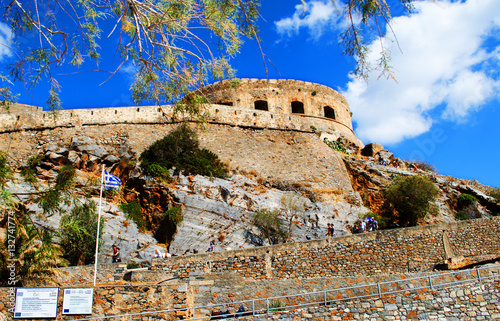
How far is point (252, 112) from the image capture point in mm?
24266

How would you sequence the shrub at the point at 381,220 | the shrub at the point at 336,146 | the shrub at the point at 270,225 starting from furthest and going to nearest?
the shrub at the point at 336,146, the shrub at the point at 381,220, the shrub at the point at 270,225

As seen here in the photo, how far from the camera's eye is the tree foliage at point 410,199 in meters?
19.1

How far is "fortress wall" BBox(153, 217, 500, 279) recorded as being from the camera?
12141 millimetres

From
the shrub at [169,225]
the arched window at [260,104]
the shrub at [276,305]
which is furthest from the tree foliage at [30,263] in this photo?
the arched window at [260,104]

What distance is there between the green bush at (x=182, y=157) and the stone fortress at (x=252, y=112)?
148 centimetres

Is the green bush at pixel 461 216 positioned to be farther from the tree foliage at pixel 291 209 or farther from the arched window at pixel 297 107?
the arched window at pixel 297 107

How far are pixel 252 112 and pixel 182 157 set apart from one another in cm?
640

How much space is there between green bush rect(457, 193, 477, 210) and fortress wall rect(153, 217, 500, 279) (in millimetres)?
9175

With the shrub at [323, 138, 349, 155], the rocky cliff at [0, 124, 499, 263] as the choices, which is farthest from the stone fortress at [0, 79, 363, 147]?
the shrub at [323, 138, 349, 155]

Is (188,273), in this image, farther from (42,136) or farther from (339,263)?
(42,136)

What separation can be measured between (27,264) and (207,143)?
11950 millimetres

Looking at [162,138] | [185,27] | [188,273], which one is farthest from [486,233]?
[162,138]

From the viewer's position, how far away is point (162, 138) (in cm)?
2152

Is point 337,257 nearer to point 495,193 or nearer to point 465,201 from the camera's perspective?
point 465,201
